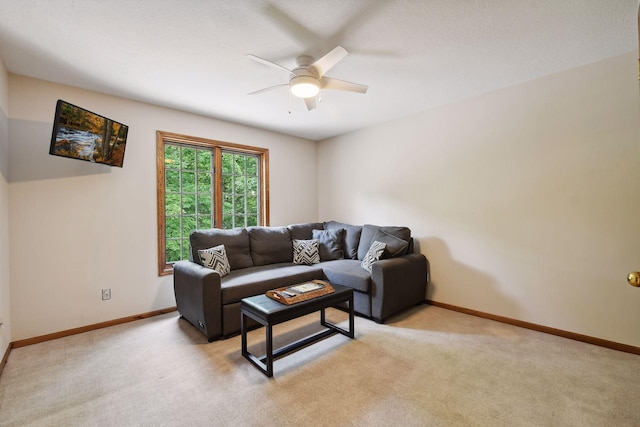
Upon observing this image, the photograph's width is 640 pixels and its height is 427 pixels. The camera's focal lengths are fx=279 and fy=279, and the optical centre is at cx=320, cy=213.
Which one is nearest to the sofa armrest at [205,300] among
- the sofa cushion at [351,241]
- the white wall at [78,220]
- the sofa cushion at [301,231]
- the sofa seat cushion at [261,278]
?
the sofa seat cushion at [261,278]

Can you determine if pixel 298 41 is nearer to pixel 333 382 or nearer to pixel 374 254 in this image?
pixel 374 254

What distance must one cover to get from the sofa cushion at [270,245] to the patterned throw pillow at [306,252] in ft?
0.39

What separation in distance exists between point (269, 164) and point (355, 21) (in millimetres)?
2824

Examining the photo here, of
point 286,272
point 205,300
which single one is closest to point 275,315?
point 205,300

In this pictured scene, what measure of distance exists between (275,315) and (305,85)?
5.95 ft

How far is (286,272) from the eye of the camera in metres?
3.19

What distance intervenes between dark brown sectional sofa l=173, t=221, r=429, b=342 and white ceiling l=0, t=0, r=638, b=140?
172 cm

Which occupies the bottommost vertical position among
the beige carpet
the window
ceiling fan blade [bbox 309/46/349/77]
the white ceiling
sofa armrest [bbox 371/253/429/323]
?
the beige carpet

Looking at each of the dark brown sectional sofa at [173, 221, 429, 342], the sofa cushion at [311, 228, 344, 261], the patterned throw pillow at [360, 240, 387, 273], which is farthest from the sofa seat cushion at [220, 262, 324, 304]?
the patterned throw pillow at [360, 240, 387, 273]

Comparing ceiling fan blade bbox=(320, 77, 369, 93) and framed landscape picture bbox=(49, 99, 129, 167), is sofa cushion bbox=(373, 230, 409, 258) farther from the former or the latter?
framed landscape picture bbox=(49, 99, 129, 167)

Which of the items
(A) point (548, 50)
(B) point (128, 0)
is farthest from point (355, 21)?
(A) point (548, 50)

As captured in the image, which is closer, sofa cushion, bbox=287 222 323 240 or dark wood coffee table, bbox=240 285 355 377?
dark wood coffee table, bbox=240 285 355 377

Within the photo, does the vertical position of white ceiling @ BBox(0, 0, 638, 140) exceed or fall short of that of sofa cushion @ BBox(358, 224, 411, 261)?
it exceeds it

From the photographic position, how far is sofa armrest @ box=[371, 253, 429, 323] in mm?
2908
